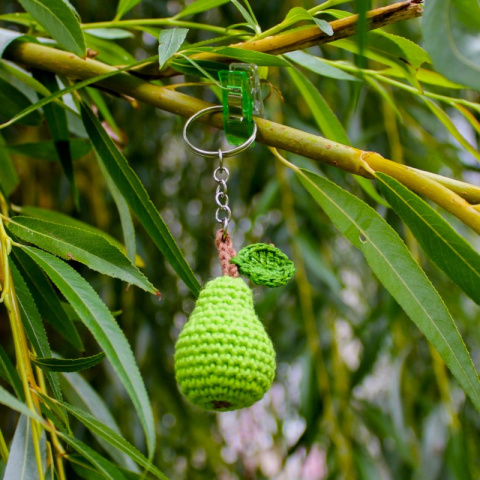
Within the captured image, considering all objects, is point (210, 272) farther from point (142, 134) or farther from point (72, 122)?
point (72, 122)

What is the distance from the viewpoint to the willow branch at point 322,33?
0.55 m

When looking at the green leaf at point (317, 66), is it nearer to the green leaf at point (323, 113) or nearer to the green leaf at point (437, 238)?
the green leaf at point (323, 113)

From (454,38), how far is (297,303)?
38.6 inches

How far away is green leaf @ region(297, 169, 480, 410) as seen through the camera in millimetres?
572

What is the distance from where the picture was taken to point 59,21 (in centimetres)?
65

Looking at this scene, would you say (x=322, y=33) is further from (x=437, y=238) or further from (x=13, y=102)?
(x=13, y=102)

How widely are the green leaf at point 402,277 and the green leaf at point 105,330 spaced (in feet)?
0.74

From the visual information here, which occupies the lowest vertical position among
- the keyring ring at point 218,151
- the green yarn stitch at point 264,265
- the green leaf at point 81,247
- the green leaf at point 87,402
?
the green leaf at point 87,402

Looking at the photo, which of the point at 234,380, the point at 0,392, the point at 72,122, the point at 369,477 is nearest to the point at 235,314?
the point at 234,380

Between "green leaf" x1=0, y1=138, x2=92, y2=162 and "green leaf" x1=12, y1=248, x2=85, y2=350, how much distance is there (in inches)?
10.6

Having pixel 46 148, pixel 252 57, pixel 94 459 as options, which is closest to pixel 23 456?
pixel 94 459

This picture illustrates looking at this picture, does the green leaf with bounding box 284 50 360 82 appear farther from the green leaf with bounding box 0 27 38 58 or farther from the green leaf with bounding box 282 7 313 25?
the green leaf with bounding box 0 27 38 58

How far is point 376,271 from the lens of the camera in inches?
23.9

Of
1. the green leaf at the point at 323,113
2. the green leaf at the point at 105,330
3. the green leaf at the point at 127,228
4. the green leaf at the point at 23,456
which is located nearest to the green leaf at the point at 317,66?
the green leaf at the point at 323,113
